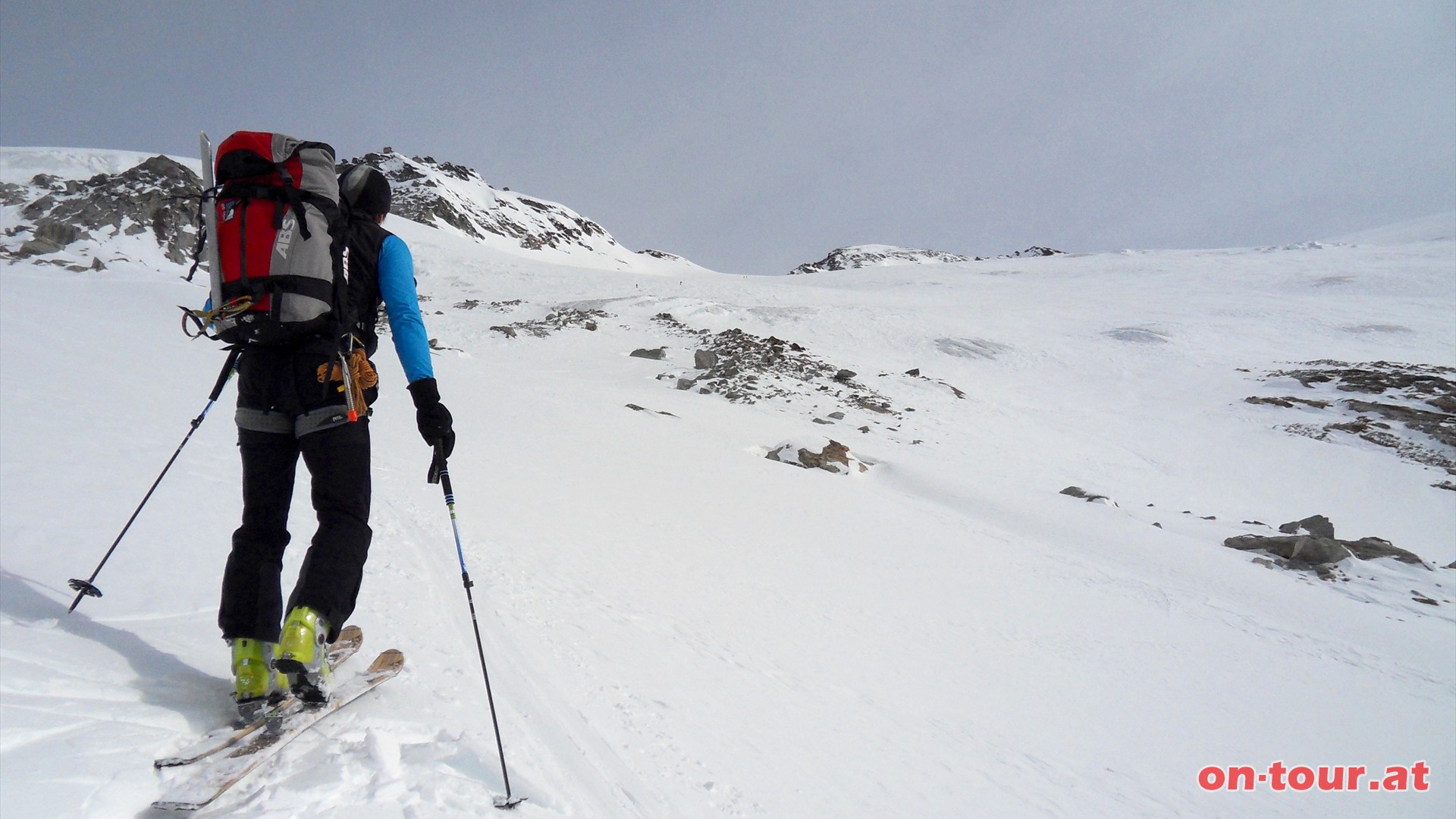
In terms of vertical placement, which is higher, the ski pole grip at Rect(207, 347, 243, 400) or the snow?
the snow

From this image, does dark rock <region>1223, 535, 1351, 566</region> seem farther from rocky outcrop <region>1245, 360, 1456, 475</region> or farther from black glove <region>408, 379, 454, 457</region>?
black glove <region>408, 379, 454, 457</region>

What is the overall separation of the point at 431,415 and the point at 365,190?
111 centimetres

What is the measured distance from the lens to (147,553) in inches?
145

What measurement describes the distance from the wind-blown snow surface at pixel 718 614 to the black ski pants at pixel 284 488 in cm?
46

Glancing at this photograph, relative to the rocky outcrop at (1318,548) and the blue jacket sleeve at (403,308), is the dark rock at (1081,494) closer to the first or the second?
the rocky outcrop at (1318,548)

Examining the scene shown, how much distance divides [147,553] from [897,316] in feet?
95.7

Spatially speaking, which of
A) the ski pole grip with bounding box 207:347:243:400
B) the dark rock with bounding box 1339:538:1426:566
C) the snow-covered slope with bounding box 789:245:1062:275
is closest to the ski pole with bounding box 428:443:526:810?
the ski pole grip with bounding box 207:347:243:400

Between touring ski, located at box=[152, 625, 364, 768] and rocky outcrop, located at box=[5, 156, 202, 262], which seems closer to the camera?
touring ski, located at box=[152, 625, 364, 768]

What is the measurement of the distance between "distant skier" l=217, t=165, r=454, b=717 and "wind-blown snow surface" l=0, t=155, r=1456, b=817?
0.33m

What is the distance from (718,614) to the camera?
17.5ft

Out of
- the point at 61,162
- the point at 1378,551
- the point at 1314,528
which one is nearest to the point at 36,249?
the point at 61,162

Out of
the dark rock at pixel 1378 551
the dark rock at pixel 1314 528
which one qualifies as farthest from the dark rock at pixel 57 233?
the dark rock at pixel 1378 551

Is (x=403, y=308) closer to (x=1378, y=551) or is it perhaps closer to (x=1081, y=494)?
(x=1081, y=494)

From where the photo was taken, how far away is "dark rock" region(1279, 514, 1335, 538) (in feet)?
36.6
